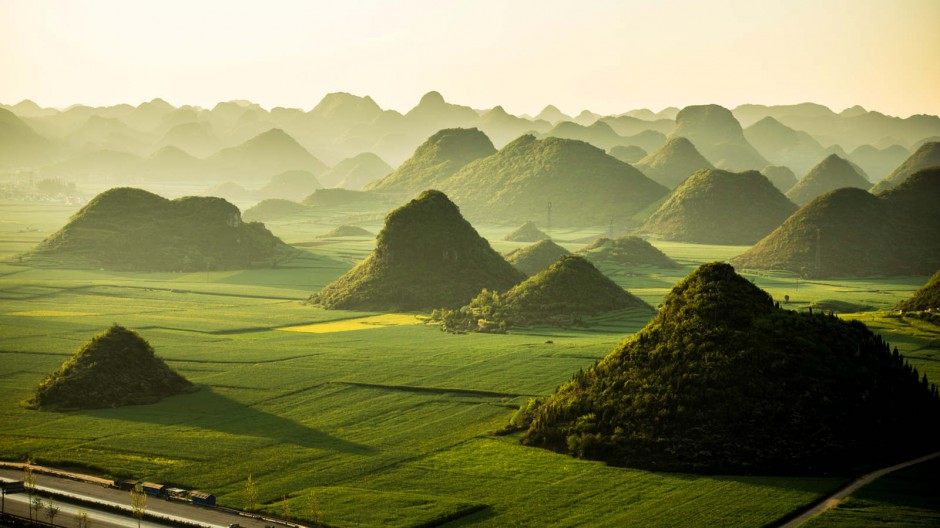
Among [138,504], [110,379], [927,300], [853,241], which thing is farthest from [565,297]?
[853,241]

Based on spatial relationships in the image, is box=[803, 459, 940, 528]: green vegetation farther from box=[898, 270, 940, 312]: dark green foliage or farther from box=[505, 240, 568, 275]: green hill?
box=[505, 240, 568, 275]: green hill

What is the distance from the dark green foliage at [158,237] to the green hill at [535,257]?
33.0 metres

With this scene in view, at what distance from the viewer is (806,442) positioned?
46.3 metres

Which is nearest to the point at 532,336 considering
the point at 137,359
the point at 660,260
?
the point at 137,359

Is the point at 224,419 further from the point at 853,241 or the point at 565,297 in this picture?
the point at 853,241

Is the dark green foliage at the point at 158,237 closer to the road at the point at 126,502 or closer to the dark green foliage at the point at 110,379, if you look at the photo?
the dark green foliage at the point at 110,379

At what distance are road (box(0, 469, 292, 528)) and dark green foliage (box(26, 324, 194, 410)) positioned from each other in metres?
11.9

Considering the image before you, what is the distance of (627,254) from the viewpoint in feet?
443

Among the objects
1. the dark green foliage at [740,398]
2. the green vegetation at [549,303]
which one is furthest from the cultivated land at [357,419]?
the green vegetation at [549,303]

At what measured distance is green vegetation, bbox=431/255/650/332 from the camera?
8544 centimetres

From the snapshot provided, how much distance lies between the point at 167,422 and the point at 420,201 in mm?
57300

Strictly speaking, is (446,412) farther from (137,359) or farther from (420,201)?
(420,201)

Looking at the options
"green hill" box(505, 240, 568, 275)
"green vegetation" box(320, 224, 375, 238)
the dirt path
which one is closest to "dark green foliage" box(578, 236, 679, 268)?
"green hill" box(505, 240, 568, 275)

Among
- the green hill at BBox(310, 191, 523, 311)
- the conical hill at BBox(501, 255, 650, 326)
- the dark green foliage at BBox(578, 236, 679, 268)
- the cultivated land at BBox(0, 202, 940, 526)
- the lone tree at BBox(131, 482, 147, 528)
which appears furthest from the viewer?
the dark green foliage at BBox(578, 236, 679, 268)
